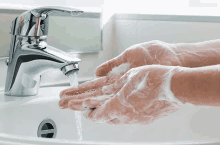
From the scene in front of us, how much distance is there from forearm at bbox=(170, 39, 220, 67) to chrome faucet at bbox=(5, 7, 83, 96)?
239 mm

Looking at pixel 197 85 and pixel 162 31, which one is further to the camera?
pixel 162 31

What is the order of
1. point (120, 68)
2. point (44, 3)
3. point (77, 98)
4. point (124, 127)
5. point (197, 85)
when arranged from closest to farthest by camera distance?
point (197, 85)
point (77, 98)
point (120, 68)
point (124, 127)
point (44, 3)

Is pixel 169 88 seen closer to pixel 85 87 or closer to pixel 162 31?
pixel 85 87

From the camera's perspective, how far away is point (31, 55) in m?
0.64

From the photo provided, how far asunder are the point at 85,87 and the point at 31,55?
0.60ft

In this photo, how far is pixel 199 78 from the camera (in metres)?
0.40

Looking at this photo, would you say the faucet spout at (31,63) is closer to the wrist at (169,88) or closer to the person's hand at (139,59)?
the person's hand at (139,59)

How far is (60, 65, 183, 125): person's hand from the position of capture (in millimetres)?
429

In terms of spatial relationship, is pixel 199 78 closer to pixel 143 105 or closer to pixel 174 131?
pixel 143 105

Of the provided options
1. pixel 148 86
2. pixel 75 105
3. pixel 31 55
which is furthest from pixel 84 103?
pixel 31 55

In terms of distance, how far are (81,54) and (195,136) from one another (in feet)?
1.53

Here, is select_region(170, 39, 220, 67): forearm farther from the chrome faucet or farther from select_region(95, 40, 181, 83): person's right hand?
the chrome faucet

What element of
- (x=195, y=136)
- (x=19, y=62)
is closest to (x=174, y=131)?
(x=195, y=136)

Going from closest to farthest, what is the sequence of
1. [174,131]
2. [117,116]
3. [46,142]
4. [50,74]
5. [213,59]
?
[46,142], [117,116], [213,59], [174,131], [50,74]
